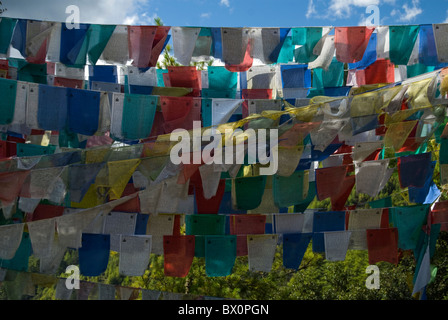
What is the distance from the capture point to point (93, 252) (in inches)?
217

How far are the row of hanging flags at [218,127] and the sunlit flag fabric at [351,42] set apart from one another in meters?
0.01

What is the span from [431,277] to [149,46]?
466 centimetres

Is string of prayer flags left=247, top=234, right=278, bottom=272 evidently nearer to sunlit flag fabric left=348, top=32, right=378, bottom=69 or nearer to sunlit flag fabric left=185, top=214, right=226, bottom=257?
sunlit flag fabric left=185, top=214, right=226, bottom=257

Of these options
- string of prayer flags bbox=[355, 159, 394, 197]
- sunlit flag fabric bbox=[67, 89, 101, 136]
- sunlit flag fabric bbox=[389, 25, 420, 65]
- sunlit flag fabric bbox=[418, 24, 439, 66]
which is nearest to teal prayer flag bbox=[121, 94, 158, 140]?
sunlit flag fabric bbox=[67, 89, 101, 136]

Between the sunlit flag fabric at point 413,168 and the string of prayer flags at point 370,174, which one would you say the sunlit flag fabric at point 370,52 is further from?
the string of prayer flags at point 370,174

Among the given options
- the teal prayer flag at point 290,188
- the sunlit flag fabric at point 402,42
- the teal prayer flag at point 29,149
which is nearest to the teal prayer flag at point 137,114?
the teal prayer flag at point 29,149

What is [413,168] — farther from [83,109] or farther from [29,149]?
[29,149]

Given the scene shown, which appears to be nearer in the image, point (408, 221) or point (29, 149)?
point (408, 221)

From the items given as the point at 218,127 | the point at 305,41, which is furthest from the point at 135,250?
the point at 305,41

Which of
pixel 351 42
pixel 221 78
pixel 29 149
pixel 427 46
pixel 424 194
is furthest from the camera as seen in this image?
pixel 221 78

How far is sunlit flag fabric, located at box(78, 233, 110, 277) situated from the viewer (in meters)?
5.48

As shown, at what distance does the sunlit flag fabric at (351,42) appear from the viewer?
6961 mm

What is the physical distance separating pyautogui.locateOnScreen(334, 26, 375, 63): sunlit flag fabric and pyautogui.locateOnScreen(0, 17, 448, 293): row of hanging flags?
1cm

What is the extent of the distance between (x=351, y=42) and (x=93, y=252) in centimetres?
430
